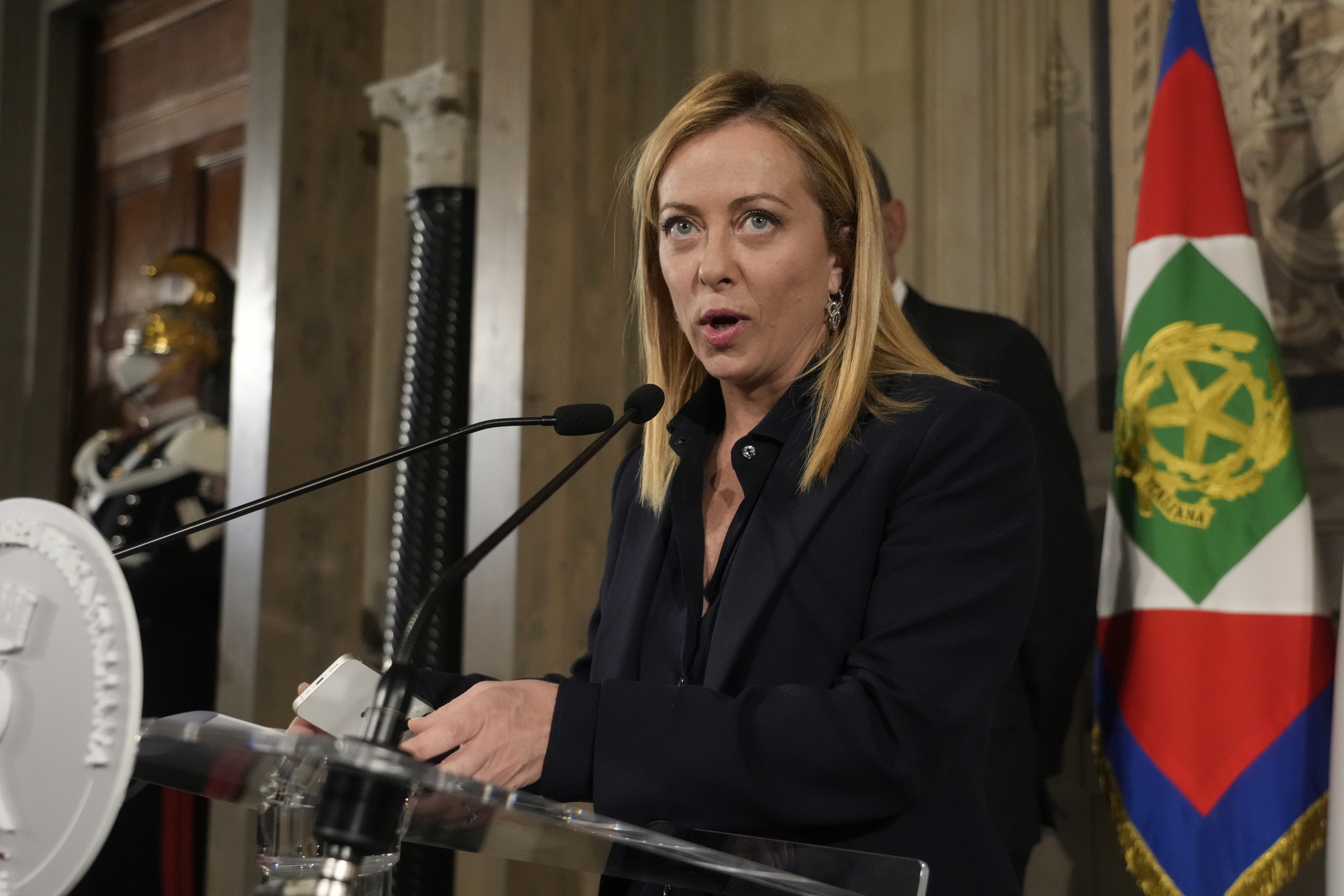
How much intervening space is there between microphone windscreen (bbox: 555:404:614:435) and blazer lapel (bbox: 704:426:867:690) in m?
0.20

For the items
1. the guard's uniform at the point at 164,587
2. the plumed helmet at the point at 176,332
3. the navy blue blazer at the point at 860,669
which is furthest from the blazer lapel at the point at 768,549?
the plumed helmet at the point at 176,332

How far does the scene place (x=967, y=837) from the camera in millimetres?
1267

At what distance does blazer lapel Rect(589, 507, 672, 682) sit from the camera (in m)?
→ 1.45

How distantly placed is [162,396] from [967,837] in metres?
3.96

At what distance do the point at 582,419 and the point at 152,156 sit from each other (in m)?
4.75

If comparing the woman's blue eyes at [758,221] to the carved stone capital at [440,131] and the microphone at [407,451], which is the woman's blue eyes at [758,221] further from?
the carved stone capital at [440,131]

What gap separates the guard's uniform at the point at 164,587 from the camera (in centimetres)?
376

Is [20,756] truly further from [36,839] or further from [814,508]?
[814,508]

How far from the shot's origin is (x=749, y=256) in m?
1.48

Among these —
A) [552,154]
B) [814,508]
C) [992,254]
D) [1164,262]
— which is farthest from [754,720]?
[552,154]

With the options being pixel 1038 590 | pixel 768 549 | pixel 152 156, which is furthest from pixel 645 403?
pixel 152 156

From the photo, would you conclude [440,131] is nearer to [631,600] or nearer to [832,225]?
[832,225]

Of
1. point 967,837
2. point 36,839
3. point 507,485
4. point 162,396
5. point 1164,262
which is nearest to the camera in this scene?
point 36,839

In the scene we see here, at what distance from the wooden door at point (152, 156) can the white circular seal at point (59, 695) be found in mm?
4323
